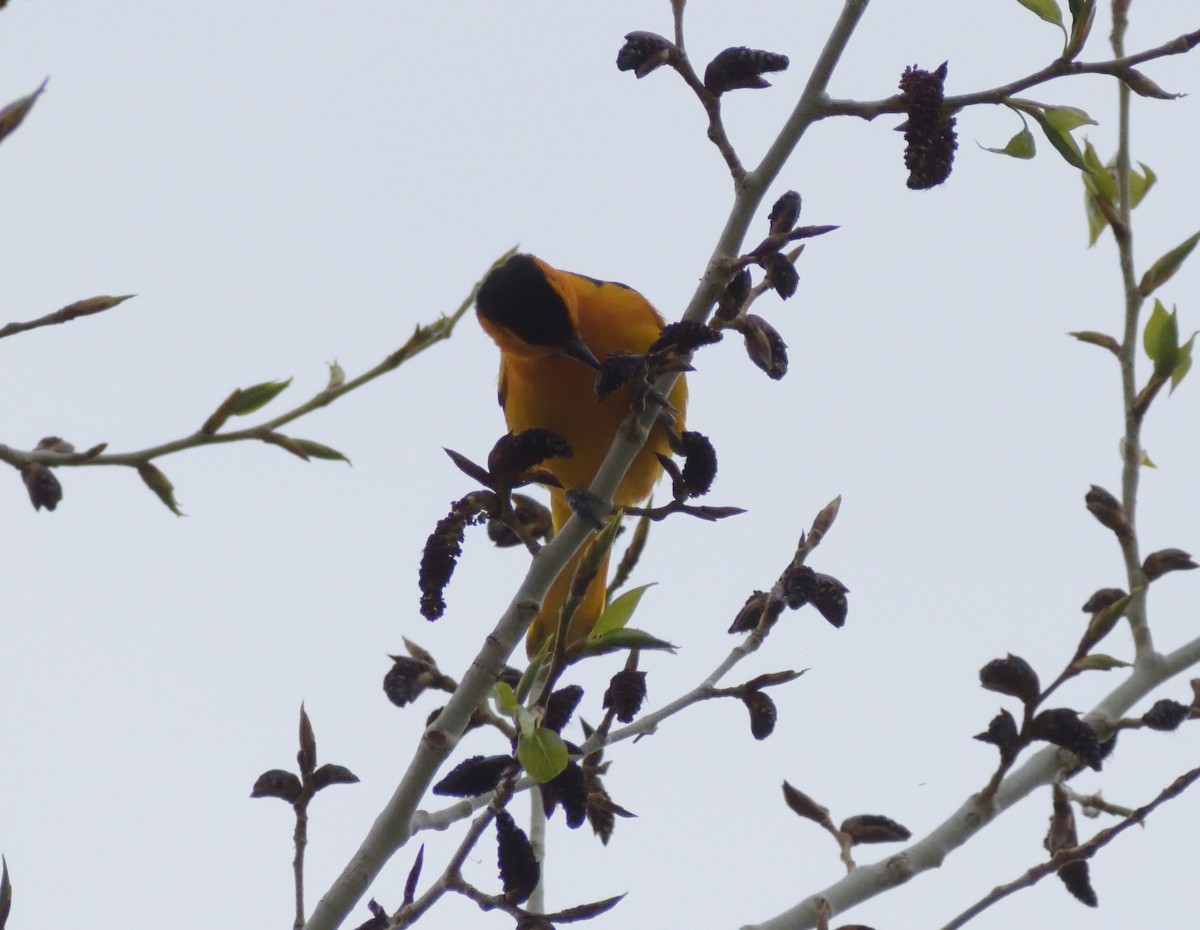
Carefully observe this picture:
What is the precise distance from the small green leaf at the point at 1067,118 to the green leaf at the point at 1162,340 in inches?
28.5

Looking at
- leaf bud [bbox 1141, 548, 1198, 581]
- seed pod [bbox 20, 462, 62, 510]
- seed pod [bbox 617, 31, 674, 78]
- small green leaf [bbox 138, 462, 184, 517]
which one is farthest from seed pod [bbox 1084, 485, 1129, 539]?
seed pod [bbox 20, 462, 62, 510]

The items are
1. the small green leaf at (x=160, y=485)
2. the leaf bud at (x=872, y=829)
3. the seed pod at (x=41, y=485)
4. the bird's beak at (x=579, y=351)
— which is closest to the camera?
the seed pod at (x=41, y=485)

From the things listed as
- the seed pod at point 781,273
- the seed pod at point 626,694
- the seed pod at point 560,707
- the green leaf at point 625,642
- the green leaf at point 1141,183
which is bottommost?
the seed pod at point 560,707

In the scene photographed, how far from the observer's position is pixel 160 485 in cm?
163

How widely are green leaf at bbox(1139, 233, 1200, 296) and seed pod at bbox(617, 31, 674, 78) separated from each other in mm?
1070

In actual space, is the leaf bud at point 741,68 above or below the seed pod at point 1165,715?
above

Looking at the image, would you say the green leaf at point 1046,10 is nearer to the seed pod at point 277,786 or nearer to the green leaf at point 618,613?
the green leaf at point 618,613

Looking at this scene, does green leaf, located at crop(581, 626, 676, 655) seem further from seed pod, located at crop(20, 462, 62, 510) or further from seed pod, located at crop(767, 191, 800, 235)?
seed pod, located at crop(20, 462, 62, 510)

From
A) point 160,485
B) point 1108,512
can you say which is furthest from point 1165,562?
point 160,485

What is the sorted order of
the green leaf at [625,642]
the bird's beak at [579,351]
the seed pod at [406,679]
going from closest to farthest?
the green leaf at [625,642], the seed pod at [406,679], the bird's beak at [579,351]

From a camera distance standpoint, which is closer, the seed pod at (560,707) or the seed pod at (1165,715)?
the seed pod at (560,707)

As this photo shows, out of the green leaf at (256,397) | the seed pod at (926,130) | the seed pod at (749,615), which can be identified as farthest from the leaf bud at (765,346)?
the green leaf at (256,397)

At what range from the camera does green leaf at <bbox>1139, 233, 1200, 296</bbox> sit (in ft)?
7.82

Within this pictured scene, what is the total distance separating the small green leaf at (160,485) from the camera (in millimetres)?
1610
